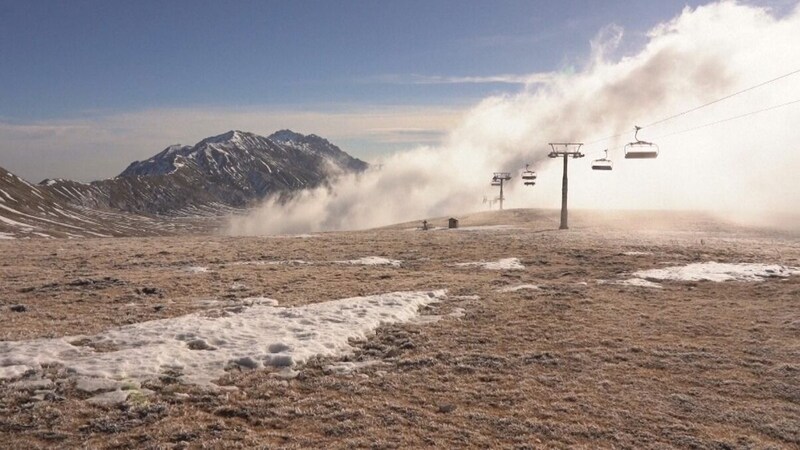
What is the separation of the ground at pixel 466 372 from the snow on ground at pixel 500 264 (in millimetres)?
2213

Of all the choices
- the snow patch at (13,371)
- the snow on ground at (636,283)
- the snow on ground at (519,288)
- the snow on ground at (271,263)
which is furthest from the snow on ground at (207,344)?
the snow on ground at (271,263)

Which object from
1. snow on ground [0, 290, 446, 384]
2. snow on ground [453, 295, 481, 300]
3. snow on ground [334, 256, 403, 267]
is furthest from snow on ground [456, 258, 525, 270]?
snow on ground [0, 290, 446, 384]

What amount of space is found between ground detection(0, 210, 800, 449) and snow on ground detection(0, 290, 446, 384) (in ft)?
2.24

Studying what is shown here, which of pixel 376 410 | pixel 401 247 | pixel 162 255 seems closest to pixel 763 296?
pixel 376 410

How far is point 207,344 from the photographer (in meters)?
14.7

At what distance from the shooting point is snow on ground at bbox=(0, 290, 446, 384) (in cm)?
1269

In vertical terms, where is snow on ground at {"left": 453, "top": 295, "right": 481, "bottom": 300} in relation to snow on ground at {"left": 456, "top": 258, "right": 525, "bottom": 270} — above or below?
below

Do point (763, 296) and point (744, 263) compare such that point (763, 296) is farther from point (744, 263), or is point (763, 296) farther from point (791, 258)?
point (791, 258)

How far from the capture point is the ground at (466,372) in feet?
31.7

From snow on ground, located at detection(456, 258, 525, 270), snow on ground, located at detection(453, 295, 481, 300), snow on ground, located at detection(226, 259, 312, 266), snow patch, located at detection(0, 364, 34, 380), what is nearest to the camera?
snow patch, located at detection(0, 364, 34, 380)

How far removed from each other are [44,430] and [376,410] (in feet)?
22.4

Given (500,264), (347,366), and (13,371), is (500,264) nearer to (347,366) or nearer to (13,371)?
(347,366)

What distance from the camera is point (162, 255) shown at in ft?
127

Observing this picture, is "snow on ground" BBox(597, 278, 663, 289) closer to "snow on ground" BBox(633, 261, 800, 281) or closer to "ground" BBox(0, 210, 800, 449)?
"ground" BBox(0, 210, 800, 449)
